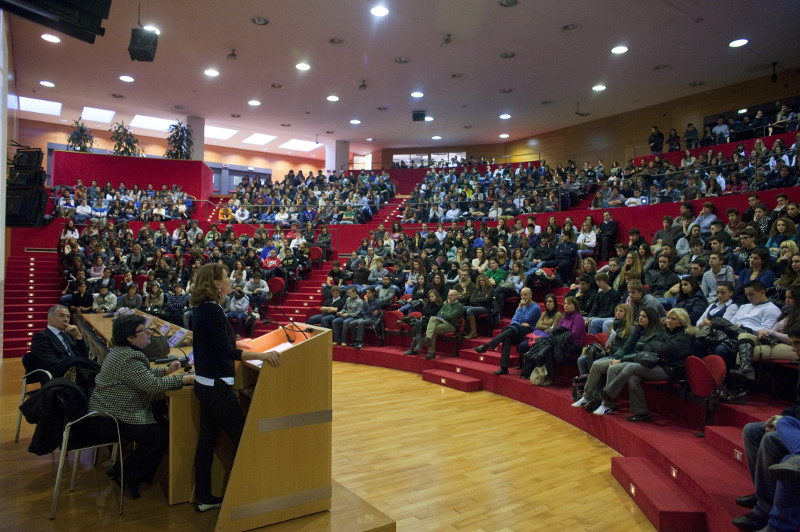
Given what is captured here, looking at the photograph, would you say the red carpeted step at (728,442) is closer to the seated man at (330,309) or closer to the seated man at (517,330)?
the seated man at (517,330)

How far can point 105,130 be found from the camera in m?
19.6

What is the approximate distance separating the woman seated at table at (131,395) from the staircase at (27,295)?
280 inches

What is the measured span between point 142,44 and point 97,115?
1257 centimetres

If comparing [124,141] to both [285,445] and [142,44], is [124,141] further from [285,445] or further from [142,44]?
[285,445]

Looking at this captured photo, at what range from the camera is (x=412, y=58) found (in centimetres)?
1069

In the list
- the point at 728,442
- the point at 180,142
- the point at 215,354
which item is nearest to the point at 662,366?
the point at 728,442

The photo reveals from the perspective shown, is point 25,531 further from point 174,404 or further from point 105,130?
point 105,130

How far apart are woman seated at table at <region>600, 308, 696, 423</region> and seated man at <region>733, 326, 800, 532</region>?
1431 mm

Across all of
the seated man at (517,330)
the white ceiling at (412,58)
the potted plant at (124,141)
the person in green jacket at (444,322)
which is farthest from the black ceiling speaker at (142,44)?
the potted plant at (124,141)

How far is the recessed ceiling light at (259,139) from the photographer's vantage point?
2031 centimetres

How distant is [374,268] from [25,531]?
7.67 m

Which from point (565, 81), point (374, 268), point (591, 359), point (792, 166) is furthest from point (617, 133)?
point (591, 359)

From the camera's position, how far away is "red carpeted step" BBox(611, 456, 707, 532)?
283 cm

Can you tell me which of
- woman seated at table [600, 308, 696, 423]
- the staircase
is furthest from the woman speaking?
the staircase
